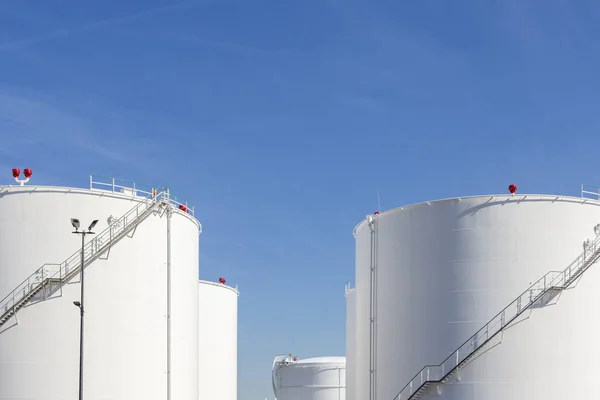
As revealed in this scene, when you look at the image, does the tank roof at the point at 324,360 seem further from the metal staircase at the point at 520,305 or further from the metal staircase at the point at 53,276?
the metal staircase at the point at 53,276

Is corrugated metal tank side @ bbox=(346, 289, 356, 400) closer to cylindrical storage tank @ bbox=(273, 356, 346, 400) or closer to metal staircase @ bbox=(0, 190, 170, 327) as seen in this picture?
cylindrical storage tank @ bbox=(273, 356, 346, 400)

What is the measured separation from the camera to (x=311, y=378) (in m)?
65.7

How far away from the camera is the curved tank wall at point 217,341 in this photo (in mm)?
58312

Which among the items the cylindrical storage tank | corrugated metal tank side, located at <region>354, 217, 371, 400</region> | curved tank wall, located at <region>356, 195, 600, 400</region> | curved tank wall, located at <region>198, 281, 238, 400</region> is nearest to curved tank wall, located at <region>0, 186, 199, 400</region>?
corrugated metal tank side, located at <region>354, 217, 371, 400</region>

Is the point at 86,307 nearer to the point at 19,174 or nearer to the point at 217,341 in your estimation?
the point at 19,174

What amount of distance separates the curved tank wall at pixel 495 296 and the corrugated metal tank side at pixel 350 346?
934cm

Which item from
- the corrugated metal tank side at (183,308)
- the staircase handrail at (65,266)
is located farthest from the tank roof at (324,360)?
the staircase handrail at (65,266)

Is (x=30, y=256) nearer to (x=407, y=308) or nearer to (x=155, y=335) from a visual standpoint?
(x=155, y=335)

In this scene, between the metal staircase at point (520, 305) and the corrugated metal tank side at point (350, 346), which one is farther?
the corrugated metal tank side at point (350, 346)

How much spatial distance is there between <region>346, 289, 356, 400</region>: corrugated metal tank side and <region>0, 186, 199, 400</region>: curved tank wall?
13973 mm

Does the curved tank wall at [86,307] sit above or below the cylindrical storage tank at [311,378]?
above

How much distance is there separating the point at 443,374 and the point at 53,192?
58.8ft

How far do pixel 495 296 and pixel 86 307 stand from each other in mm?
16906

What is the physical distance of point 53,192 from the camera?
37.3 metres
